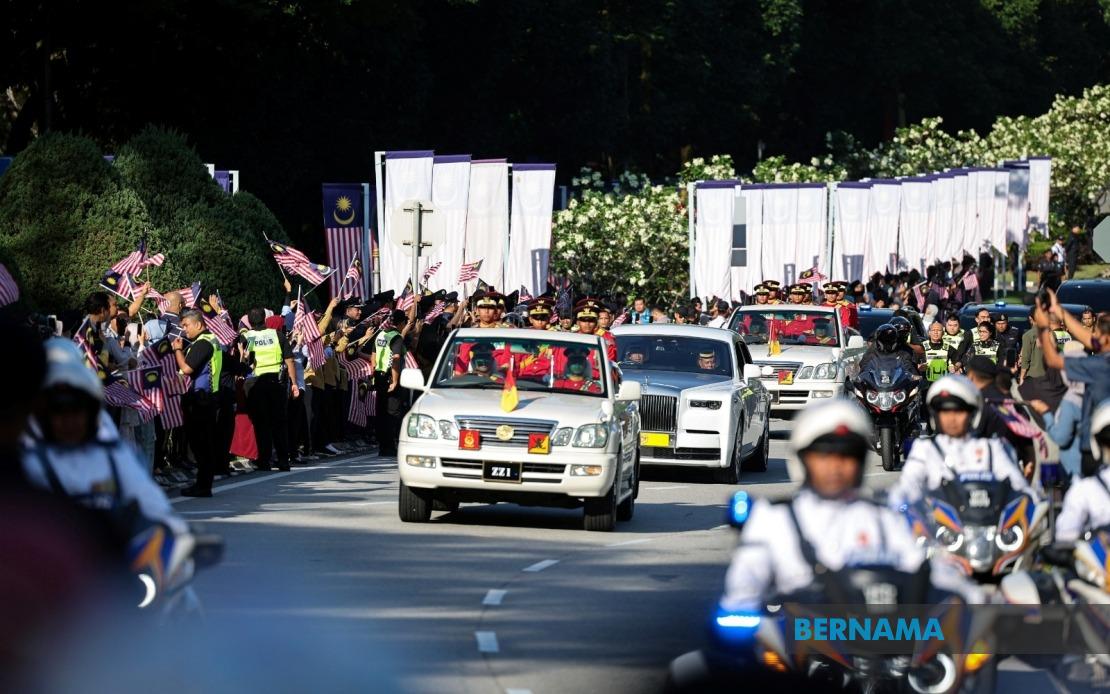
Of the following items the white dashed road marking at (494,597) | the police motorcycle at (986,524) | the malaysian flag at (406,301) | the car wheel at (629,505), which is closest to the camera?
the police motorcycle at (986,524)

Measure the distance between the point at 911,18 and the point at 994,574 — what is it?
94908 millimetres

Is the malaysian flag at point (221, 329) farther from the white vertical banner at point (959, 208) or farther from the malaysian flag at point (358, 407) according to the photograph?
the white vertical banner at point (959, 208)

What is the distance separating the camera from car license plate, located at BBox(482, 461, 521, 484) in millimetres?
18422

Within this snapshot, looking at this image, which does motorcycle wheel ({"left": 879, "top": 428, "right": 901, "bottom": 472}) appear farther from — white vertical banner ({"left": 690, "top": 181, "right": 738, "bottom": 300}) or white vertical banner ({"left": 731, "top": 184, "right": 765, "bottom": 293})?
white vertical banner ({"left": 731, "top": 184, "right": 765, "bottom": 293})

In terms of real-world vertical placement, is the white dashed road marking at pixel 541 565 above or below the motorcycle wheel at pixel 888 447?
above

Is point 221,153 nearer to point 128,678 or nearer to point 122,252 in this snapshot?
point 122,252

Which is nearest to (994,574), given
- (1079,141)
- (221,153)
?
(221,153)

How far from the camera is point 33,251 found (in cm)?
3556

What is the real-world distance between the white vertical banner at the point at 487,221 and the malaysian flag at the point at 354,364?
10.2 meters

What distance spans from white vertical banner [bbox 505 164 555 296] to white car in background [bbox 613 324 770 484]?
1290 centimetres

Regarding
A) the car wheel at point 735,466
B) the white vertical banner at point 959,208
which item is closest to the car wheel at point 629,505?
the car wheel at point 735,466

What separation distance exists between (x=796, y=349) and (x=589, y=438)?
15.3 meters

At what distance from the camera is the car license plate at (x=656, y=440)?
24375 mm

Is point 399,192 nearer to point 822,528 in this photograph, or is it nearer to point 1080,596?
point 1080,596
